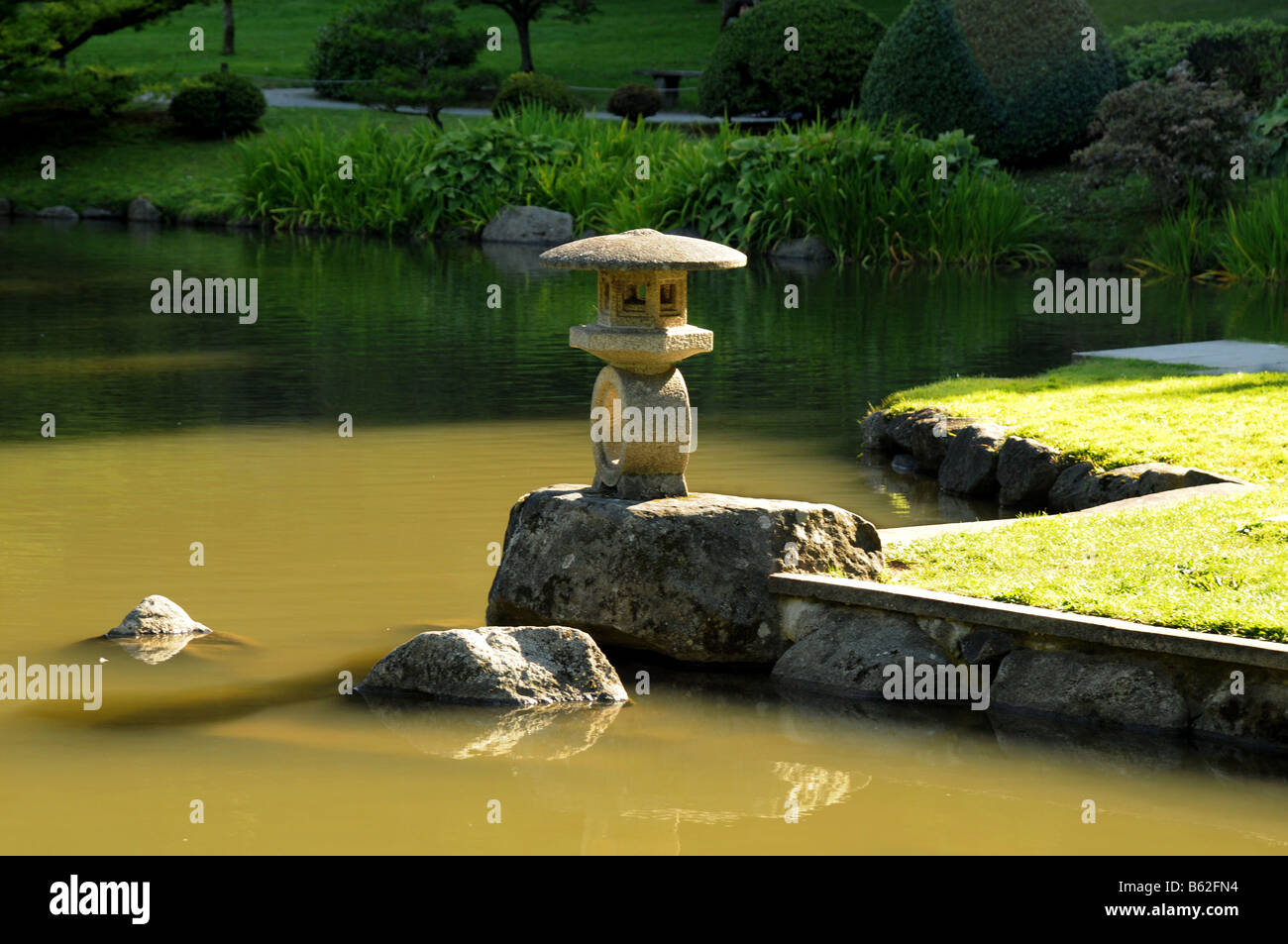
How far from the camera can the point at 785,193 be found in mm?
23969

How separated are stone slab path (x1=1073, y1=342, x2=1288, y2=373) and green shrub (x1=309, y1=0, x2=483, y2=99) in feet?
Answer: 73.5

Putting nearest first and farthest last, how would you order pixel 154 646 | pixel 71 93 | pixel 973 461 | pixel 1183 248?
pixel 154 646, pixel 973 461, pixel 1183 248, pixel 71 93

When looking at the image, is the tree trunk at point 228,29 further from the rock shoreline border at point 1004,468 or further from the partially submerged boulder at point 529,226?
the rock shoreline border at point 1004,468

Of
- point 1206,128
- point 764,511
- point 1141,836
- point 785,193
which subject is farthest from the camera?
point 785,193

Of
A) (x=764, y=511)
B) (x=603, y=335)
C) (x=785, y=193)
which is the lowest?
(x=764, y=511)

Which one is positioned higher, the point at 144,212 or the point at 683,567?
the point at 144,212

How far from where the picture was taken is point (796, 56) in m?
29.7

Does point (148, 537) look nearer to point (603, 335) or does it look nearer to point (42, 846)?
point (603, 335)

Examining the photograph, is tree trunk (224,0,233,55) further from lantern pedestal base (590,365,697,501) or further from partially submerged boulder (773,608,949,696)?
partially submerged boulder (773,608,949,696)

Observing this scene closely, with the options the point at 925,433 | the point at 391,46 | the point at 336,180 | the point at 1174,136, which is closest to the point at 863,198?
the point at 1174,136

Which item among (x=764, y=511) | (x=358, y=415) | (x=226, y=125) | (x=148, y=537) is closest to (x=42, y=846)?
(x=764, y=511)

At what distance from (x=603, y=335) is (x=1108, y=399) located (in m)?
5.07

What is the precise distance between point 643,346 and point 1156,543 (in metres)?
2.29

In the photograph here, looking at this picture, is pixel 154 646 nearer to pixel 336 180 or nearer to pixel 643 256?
pixel 643 256
